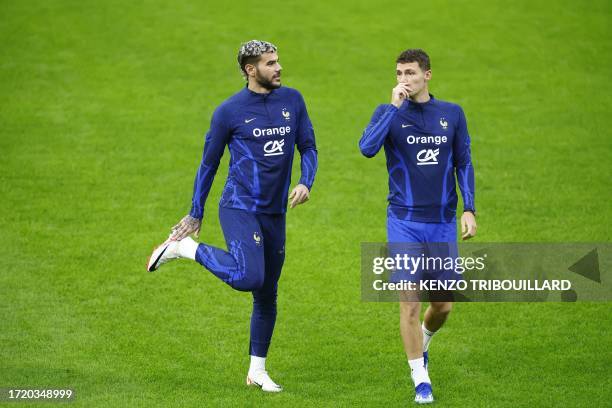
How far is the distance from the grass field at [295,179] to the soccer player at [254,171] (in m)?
1.21

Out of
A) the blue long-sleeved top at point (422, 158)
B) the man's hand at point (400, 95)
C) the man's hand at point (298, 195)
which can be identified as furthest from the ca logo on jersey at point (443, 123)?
the man's hand at point (298, 195)

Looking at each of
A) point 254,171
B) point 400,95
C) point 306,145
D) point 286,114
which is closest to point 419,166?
point 400,95

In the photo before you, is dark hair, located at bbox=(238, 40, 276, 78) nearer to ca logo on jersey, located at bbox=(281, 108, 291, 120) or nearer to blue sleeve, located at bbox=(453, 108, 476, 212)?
ca logo on jersey, located at bbox=(281, 108, 291, 120)

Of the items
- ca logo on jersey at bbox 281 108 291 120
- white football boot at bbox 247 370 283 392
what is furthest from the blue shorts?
white football boot at bbox 247 370 283 392

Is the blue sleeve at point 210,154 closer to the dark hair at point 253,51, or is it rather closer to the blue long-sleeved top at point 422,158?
the dark hair at point 253,51

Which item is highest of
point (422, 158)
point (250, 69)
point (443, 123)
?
point (250, 69)

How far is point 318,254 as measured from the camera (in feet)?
43.8

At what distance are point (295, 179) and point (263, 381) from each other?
6.92 meters

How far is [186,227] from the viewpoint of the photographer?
9195 mm

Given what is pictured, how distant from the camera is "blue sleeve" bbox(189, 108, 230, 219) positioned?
8.96 meters

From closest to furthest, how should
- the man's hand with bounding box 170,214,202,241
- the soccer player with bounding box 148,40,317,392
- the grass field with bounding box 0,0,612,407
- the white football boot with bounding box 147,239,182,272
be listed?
the soccer player with bounding box 148,40,317,392, the man's hand with bounding box 170,214,202,241, the white football boot with bounding box 147,239,182,272, the grass field with bounding box 0,0,612,407

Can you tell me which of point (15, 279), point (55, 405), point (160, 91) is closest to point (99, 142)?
point (160, 91)

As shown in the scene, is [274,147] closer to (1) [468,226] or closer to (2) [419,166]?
(2) [419,166]

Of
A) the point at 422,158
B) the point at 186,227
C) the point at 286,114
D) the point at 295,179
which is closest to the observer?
the point at 422,158
